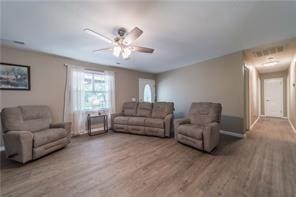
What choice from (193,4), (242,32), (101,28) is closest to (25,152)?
(101,28)

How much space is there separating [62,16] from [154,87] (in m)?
5.44

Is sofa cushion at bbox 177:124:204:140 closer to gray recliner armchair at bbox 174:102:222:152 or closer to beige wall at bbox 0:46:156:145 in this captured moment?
gray recliner armchair at bbox 174:102:222:152

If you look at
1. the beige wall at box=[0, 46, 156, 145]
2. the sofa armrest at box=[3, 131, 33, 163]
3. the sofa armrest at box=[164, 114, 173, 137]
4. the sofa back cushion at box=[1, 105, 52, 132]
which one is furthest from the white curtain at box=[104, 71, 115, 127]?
the sofa armrest at box=[3, 131, 33, 163]

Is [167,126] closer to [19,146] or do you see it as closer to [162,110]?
[162,110]

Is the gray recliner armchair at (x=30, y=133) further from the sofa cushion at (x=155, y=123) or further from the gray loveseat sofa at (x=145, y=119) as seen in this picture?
the sofa cushion at (x=155, y=123)

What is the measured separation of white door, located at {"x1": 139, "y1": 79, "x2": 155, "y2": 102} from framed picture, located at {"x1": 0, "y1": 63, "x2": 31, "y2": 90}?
13.4 ft

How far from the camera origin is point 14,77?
3428 mm

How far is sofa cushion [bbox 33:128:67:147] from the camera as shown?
2.74 metres

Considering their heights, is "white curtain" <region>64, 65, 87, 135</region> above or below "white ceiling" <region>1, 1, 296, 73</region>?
below

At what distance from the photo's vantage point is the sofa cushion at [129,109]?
17.2 ft

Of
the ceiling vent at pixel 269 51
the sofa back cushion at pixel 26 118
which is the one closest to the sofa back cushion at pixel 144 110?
the sofa back cushion at pixel 26 118

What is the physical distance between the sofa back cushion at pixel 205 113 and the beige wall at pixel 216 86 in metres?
0.95

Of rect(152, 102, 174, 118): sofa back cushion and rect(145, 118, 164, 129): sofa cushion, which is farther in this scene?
rect(152, 102, 174, 118): sofa back cushion

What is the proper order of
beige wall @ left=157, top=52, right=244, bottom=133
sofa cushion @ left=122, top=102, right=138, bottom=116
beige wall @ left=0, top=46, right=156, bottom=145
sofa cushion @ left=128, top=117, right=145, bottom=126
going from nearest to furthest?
beige wall @ left=0, top=46, right=156, bottom=145 → beige wall @ left=157, top=52, right=244, bottom=133 → sofa cushion @ left=128, top=117, right=145, bottom=126 → sofa cushion @ left=122, top=102, right=138, bottom=116
